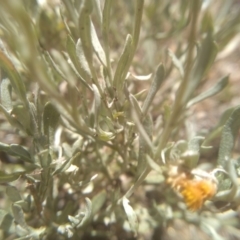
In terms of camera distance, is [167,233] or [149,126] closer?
[149,126]

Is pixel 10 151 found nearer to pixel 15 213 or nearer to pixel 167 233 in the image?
pixel 15 213

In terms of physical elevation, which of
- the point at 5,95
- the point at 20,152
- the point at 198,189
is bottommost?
the point at 198,189

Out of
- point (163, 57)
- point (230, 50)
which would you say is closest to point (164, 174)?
point (163, 57)

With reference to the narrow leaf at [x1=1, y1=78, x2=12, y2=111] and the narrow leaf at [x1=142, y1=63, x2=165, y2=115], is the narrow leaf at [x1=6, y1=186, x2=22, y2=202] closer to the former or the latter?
the narrow leaf at [x1=1, y1=78, x2=12, y2=111]

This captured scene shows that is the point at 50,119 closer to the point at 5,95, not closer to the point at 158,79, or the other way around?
the point at 5,95

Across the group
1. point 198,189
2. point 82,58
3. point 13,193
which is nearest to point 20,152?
point 13,193

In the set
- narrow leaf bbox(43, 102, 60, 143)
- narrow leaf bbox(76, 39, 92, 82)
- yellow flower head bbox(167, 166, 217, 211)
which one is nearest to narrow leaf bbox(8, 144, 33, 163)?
narrow leaf bbox(43, 102, 60, 143)

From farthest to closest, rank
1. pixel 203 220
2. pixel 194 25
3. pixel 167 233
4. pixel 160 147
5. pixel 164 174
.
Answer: pixel 167 233
pixel 203 220
pixel 164 174
pixel 160 147
pixel 194 25

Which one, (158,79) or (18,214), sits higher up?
(158,79)

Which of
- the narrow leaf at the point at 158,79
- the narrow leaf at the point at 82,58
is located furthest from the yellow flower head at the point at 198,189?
the narrow leaf at the point at 82,58

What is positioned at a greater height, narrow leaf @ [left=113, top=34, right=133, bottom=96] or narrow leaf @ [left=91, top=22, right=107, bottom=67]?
narrow leaf @ [left=91, top=22, right=107, bottom=67]

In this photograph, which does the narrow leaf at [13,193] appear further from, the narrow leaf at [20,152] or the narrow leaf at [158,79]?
the narrow leaf at [158,79]
